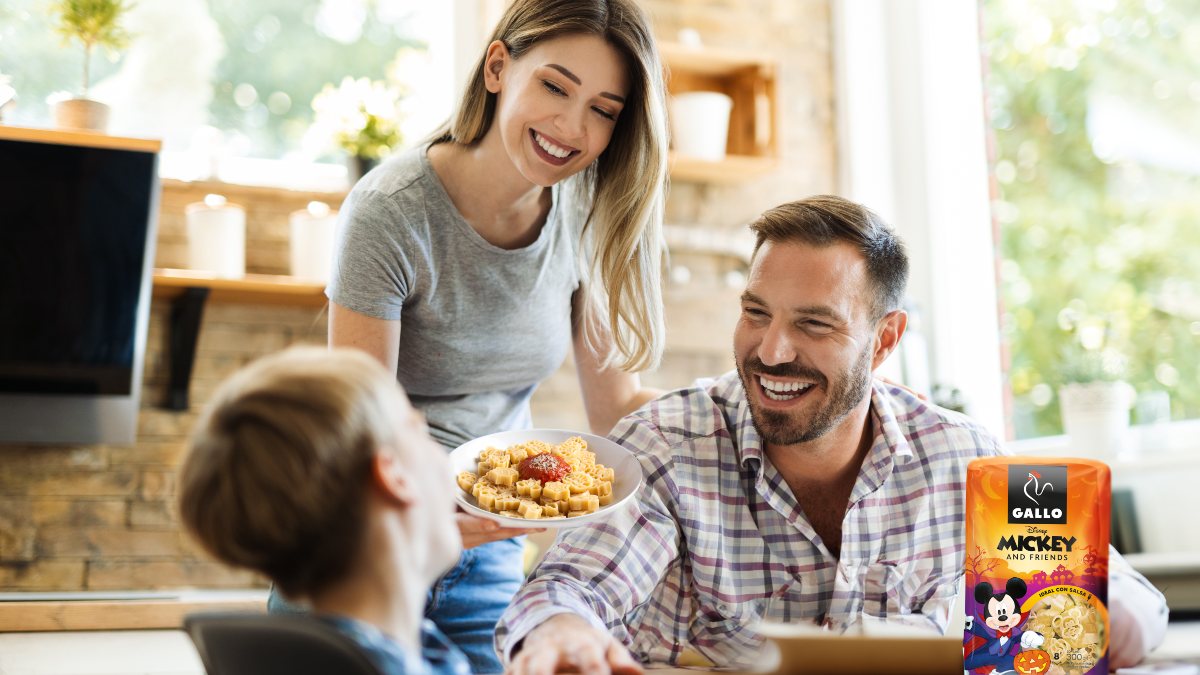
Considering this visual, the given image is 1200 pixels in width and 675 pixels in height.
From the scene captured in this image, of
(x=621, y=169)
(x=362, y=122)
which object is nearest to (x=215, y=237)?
(x=362, y=122)

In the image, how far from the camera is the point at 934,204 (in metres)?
3.76

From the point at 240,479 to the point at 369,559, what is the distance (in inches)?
4.7

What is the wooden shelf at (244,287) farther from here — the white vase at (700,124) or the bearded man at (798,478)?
the bearded man at (798,478)

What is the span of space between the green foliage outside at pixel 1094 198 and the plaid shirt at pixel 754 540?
5.07 feet

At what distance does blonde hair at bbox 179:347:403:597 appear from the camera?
0.86 m

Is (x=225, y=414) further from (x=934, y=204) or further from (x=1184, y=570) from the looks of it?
(x=934, y=204)

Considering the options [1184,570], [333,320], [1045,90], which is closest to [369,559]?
[333,320]

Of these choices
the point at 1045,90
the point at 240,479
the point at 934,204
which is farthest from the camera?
the point at 934,204

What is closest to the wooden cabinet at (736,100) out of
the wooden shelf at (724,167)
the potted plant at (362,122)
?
the wooden shelf at (724,167)

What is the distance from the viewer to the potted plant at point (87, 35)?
298 cm

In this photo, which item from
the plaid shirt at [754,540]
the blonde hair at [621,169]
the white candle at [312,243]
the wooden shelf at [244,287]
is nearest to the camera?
the plaid shirt at [754,540]

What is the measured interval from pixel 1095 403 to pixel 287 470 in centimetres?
255

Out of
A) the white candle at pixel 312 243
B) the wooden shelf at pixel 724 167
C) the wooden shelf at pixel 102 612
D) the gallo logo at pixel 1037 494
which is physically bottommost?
the wooden shelf at pixel 102 612

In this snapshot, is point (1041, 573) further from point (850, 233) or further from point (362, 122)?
point (362, 122)
